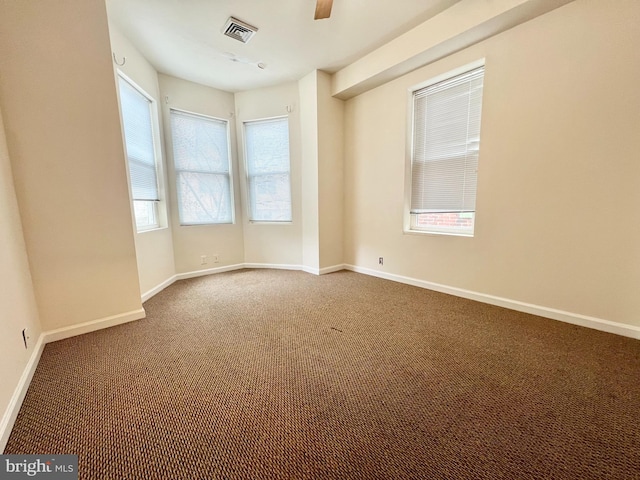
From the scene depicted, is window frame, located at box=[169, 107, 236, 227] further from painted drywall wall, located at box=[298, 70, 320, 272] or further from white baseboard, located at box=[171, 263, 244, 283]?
painted drywall wall, located at box=[298, 70, 320, 272]

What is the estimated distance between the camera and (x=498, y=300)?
2.59 meters

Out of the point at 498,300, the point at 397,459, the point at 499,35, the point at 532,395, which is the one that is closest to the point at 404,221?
the point at 498,300

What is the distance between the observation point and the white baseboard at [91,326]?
2.05 meters

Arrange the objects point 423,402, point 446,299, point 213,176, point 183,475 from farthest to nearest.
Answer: point 213,176, point 446,299, point 423,402, point 183,475

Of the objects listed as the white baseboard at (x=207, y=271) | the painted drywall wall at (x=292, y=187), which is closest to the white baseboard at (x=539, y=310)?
the painted drywall wall at (x=292, y=187)

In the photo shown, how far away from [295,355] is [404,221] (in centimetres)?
229

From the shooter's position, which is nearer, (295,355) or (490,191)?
(295,355)

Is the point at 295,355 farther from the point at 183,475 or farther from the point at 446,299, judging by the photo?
the point at 446,299

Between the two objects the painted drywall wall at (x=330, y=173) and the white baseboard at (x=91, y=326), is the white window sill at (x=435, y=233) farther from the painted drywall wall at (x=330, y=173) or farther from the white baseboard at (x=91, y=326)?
the white baseboard at (x=91, y=326)

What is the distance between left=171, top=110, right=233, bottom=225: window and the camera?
371 centimetres

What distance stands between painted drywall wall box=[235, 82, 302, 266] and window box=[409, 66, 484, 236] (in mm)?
1754

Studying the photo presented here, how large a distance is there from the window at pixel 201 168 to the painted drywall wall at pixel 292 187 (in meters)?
0.28

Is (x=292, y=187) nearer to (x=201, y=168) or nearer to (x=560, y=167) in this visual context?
(x=201, y=168)

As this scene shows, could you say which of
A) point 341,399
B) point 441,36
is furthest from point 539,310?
point 441,36
